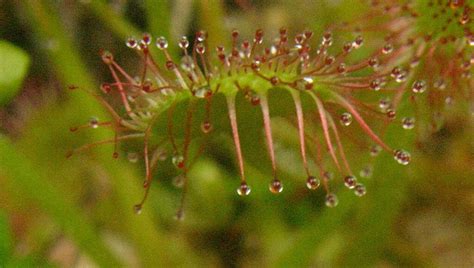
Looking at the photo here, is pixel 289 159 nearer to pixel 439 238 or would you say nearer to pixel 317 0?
pixel 439 238

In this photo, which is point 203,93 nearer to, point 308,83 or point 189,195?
point 308,83

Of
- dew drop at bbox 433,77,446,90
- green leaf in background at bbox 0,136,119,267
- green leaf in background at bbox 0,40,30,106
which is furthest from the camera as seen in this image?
green leaf in background at bbox 0,136,119,267

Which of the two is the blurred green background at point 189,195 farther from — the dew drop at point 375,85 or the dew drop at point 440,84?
the dew drop at point 375,85

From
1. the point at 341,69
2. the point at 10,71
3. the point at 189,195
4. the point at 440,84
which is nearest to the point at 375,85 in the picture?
the point at 341,69

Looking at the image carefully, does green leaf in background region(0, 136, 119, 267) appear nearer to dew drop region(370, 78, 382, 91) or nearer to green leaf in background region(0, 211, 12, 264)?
green leaf in background region(0, 211, 12, 264)

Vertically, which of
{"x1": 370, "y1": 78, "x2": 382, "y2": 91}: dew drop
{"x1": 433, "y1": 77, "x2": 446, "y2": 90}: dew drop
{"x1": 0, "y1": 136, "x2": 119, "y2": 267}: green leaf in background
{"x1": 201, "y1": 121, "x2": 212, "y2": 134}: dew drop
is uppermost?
{"x1": 433, "y1": 77, "x2": 446, "y2": 90}: dew drop

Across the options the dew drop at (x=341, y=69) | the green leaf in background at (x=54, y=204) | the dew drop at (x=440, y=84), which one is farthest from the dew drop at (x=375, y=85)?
the green leaf in background at (x=54, y=204)

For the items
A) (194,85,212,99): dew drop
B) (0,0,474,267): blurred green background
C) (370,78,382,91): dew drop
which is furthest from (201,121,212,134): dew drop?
(0,0,474,267): blurred green background
